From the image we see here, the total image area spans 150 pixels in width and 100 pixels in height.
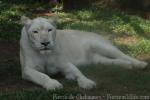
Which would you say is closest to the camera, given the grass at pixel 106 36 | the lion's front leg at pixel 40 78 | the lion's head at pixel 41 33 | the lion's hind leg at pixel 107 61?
the grass at pixel 106 36

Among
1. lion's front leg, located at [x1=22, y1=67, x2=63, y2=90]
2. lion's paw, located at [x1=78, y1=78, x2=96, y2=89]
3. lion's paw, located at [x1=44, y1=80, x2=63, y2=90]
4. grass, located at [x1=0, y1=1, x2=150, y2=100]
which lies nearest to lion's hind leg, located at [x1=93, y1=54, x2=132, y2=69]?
grass, located at [x1=0, y1=1, x2=150, y2=100]

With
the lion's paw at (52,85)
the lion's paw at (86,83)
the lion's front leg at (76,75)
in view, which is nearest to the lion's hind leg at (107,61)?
the lion's front leg at (76,75)

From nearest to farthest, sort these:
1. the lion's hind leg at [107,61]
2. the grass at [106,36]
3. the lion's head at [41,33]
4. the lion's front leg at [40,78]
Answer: the grass at [106,36] < the lion's front leg at [40,78] < the lion's head at [41,33] < the lion's hind leg at [107,61]

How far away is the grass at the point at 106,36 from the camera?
6996mm

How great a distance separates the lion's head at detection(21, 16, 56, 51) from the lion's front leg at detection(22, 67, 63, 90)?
386 millimetres

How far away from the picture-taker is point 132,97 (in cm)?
669

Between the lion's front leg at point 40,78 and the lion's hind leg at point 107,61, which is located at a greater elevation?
the lion's front leg at point 40,78

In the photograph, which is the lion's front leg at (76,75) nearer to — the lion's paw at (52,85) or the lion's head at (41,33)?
the lion's paw at (52,85)

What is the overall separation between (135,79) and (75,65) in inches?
47.6

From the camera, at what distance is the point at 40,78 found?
747cm

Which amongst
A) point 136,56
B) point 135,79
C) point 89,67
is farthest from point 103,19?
point 135,79

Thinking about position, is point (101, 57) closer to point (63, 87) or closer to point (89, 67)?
point (89, 67)

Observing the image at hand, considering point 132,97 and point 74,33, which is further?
point 74,33

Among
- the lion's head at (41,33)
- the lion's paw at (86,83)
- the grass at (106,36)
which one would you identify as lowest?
the grass at (106,36)
